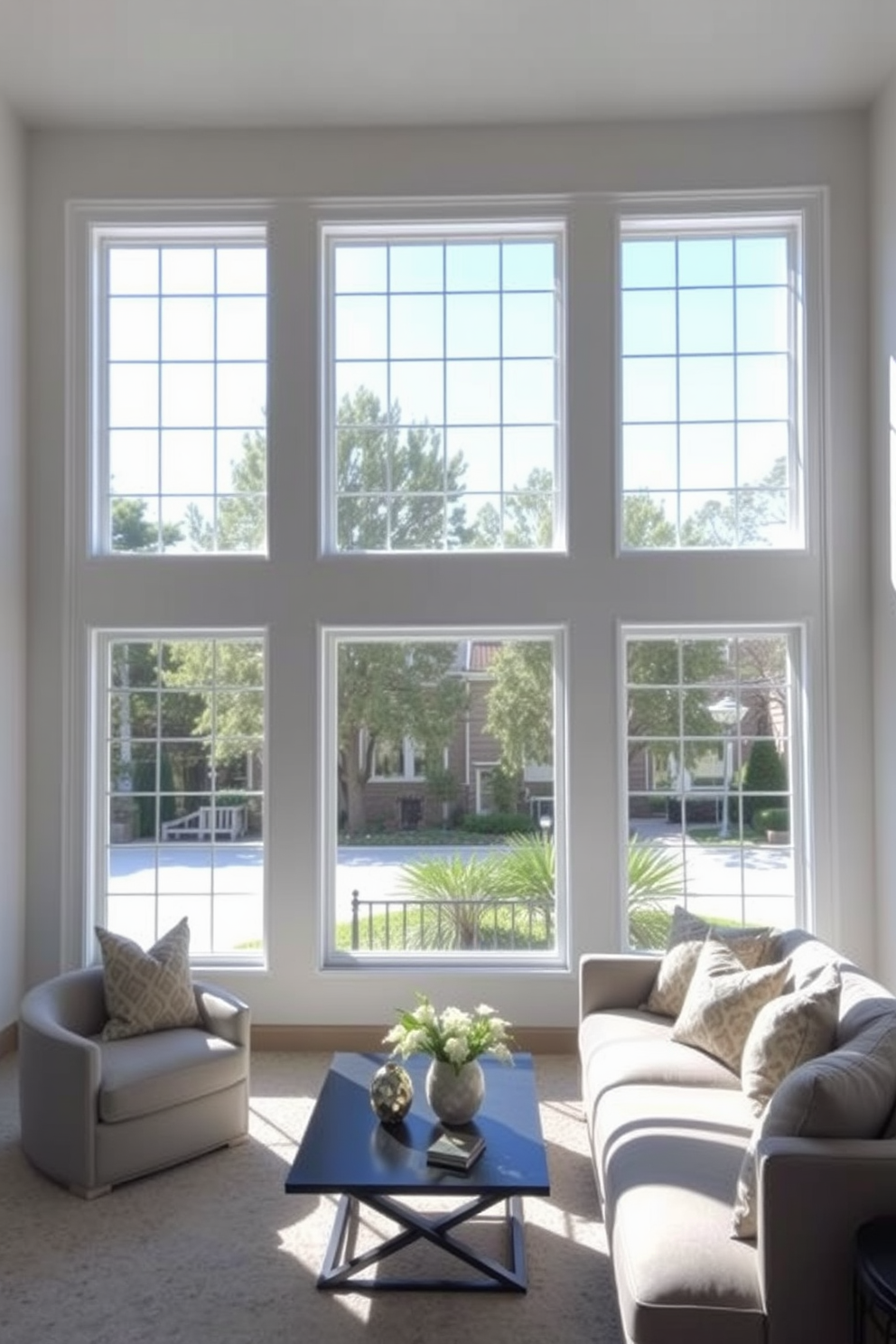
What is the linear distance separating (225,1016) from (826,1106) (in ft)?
7.75

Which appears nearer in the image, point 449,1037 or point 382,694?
point 449,1037

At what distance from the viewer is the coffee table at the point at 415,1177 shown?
254 centimetres

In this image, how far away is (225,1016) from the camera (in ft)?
12.2

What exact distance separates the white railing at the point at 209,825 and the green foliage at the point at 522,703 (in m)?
1.42

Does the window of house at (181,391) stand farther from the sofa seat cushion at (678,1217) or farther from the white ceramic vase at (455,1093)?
the sofa seat cushion at (678,1217)

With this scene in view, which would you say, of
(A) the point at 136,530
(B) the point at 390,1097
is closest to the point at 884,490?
(B) the point at 390,1097

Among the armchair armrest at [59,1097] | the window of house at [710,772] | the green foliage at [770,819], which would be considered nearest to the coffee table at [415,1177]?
the armchair armrest at [59,1097]

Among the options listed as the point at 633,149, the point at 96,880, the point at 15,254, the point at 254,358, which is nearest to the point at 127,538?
the point at 254,358

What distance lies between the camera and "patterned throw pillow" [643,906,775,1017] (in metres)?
3.60

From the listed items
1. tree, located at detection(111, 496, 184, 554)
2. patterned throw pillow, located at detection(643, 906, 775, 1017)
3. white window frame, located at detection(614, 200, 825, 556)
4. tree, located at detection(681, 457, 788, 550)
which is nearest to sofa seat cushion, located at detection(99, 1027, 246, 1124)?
patterned throw pillow, located at detection(643, 906, 775, 1017)

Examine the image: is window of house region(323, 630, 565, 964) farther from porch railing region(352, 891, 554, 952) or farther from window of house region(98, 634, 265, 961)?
window of house region(98, 634, 265, 961)

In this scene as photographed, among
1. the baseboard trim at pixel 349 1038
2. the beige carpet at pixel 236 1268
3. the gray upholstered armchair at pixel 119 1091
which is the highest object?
the gray upholstered armchair at pixel 119 1091

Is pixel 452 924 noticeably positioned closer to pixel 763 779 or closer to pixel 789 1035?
pixel 763 779

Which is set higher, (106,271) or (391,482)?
(106,271)
